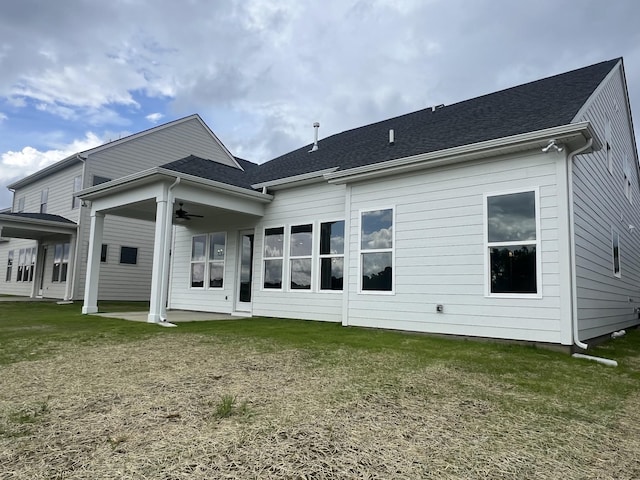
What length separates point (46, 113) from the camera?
17.1m

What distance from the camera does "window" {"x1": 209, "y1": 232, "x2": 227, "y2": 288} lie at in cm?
1118

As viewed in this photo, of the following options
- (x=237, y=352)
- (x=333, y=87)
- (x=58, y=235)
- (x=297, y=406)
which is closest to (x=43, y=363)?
(x=237, y=352)

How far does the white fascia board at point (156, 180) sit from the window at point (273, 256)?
853 millimetres

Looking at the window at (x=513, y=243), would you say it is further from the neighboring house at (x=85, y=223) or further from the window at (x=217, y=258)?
the neighboring house at (x=85, y=223)

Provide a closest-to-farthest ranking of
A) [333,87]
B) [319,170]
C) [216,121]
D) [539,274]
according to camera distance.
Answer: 1. [539,274]
2. [319,170]
3. [333,87]
4. [216,121]

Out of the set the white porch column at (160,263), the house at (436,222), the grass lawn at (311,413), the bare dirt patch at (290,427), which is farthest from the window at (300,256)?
the bare dirt patch at (290,427)

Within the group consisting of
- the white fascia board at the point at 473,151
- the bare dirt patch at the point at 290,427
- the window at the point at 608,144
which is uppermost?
the window at the point at 608,144

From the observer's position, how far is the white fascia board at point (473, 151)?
218 inches

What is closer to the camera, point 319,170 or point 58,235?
point 319,170

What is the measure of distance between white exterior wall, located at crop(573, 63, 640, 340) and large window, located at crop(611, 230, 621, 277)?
0.17 m

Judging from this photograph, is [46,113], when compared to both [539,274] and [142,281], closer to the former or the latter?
[142,281]

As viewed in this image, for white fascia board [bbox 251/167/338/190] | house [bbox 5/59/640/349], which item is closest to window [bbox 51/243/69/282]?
house [bbox 5/59/640/349]

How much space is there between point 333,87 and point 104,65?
9171 millimetres

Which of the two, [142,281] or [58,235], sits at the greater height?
[58,235]
